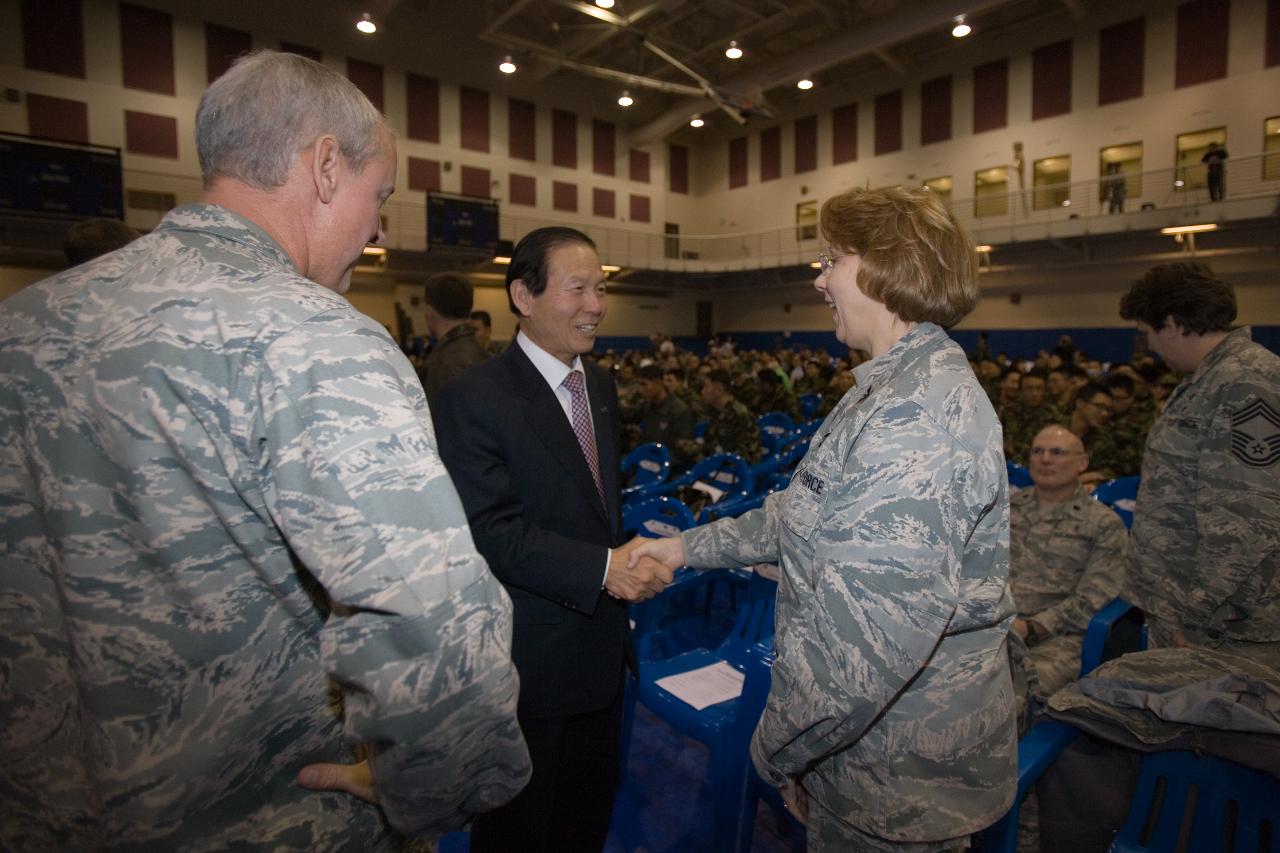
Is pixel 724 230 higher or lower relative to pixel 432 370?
higher

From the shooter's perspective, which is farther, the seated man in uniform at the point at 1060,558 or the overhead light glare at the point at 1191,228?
the overhead light glare at the point at 1191,228

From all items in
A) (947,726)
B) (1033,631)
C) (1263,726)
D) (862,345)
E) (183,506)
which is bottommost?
(1033,631)

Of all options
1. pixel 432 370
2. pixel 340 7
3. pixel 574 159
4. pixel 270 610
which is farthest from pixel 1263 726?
pixel 574 159

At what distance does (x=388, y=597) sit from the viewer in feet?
2.38

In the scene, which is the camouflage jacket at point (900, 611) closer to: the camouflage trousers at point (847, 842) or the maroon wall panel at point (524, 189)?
the camouflage trousers at point (847, 842)

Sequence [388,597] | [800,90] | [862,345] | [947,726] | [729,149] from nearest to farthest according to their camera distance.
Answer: [388,597]
[947,726]
[862,345]
[800,90]
[729,149]

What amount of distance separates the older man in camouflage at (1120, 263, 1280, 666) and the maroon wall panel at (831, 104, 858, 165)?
73.8ft

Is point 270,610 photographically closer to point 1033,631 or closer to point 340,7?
point 1033,631

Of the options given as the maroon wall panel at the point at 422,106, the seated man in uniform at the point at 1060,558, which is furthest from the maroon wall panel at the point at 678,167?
the seated man in uniform at the point at 1060,558

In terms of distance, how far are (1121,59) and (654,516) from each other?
20981 mm

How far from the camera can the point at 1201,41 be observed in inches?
633

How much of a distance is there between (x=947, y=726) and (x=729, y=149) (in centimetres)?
2752

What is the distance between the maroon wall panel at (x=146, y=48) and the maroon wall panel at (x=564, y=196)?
423 inches

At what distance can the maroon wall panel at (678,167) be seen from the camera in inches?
1032
